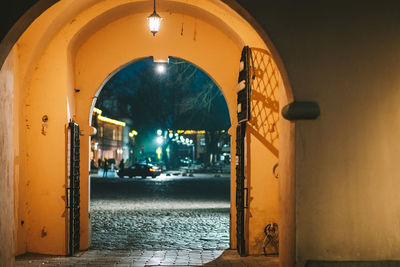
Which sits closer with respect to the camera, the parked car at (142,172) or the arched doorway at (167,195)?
the arched doorway at (167,195)

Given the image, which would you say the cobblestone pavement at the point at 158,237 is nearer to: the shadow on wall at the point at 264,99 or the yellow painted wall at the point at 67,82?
the yellow painted wall at the point at 67,82

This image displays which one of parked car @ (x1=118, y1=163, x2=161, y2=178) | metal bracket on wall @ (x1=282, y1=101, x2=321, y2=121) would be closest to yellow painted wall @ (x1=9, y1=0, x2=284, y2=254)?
metal bracket on wall @ (x1=282, y1=101, x2=321, y2=121)

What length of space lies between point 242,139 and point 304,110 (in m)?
4.21

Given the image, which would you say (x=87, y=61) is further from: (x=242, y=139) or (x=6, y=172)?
(x=6, y=172)

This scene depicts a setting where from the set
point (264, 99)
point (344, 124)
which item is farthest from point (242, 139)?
point (344, 124)

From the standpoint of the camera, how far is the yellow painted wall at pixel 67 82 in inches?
354

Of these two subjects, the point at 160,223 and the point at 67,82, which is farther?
the point at 160,223

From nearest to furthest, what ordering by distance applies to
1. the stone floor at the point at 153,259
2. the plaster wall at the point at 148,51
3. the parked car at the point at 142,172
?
the stone floor at the point at 153,259, the plaster wall at the point at 148,51, the parked car at the point at 142,172

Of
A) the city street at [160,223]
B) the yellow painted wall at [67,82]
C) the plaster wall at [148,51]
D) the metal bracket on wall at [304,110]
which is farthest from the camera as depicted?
the city street at [160,223]

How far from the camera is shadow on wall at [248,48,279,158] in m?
9.03

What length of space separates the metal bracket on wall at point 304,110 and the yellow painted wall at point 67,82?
4.22 meters

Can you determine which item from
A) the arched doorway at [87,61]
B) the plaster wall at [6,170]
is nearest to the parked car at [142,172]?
the arched doorway at [87,61]

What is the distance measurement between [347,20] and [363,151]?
145 cm

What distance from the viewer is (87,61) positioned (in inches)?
391
